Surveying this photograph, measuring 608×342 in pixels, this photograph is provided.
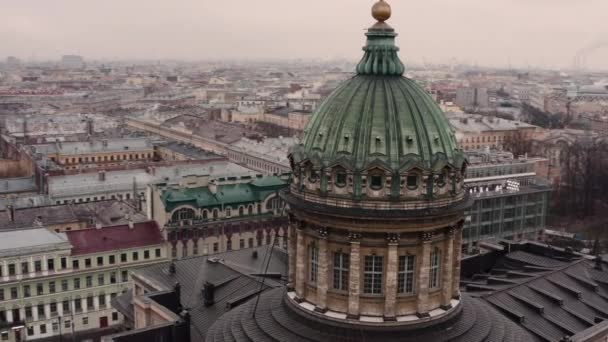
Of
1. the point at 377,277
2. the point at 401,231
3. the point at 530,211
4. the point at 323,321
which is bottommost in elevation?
the point at 530,211

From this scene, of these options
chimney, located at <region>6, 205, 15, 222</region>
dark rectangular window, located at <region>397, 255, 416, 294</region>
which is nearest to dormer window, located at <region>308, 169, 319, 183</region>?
dark rectangular window, located at <region>397, 255, 416, 294</region>

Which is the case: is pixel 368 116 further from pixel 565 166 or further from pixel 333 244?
pixel 565 166

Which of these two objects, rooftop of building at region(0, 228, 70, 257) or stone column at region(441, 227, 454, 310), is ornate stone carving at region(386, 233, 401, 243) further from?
rooftop of building at region(0, 228, 70, 257)

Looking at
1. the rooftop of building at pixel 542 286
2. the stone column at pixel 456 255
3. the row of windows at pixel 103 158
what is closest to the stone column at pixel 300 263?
the stone column at pixel 456 255

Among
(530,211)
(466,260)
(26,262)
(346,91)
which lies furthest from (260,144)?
(346,91)

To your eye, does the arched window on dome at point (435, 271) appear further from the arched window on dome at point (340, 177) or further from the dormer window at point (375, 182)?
the arched window on dome at point (340, 177)
